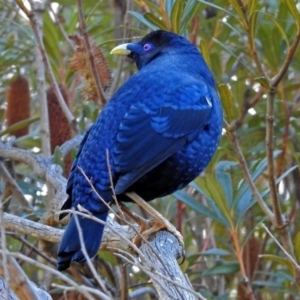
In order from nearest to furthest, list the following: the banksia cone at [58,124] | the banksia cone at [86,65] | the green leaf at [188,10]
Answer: the green leaf at [188,10]
the banksia cone at [86,65]
the banksia cone at [58,124]

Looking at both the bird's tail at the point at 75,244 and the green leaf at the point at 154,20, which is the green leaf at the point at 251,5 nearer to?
the green leaf at the point at 154,20

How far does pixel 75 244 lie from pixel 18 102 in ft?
5.96

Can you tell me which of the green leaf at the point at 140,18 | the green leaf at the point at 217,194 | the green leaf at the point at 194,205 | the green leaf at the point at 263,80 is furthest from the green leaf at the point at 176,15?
the green leaf at the point at 194,205

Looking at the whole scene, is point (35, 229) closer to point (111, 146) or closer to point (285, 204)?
point (111, 146)

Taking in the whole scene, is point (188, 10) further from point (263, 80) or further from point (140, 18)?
point (263, 80)

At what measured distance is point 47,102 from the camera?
3.81 m

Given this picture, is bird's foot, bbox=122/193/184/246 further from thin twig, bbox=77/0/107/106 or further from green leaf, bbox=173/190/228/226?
green leaf, bbox=173/190/228/226

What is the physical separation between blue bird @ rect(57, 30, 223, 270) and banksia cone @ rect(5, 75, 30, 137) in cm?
108

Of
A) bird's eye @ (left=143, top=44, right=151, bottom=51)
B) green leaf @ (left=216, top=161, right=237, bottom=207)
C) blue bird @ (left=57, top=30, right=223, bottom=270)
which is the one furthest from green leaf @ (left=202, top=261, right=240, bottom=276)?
bird's eye @ (left=143, top=44, right=151, bottom=51)

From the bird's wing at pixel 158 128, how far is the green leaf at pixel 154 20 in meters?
0.42

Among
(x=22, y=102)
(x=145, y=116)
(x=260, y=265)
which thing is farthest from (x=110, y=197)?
(x=260, y=265)

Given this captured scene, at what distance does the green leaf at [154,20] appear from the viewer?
3.31 m

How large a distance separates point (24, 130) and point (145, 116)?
157 cm

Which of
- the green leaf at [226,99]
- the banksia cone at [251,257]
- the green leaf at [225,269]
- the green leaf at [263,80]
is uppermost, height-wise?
the green leaf at [263,80]
